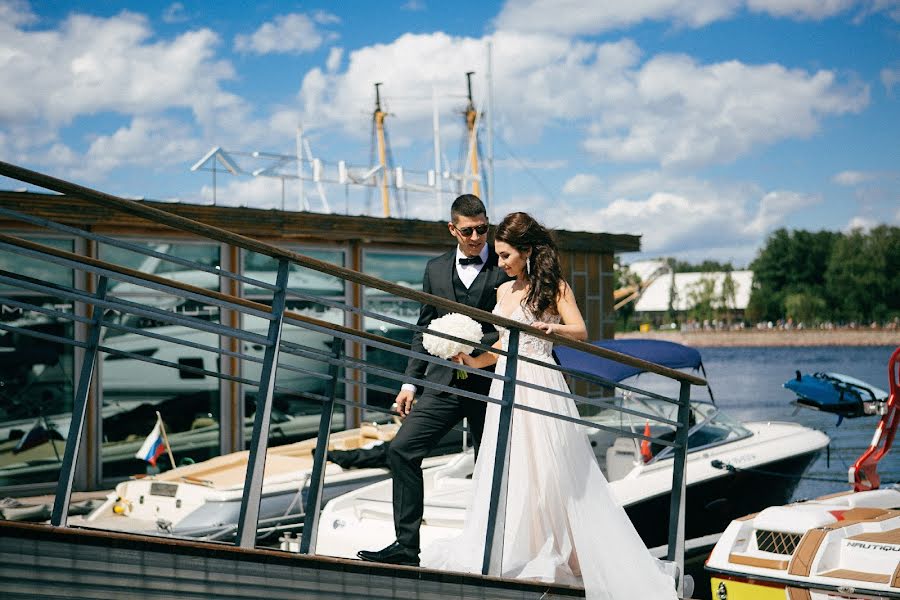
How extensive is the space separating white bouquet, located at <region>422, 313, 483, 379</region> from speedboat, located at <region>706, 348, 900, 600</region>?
3.07m

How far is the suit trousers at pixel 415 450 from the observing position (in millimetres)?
4613

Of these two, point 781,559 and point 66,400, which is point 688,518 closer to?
point 781,559

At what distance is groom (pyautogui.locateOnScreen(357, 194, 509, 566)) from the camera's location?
15.2 feet

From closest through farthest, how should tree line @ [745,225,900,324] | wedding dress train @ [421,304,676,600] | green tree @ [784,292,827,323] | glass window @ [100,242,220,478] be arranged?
wedding dress train @ [421,304,676,600]
glass window @ [100,242,220,478]
tree line @ [745,225,900,324]
green tree @ [784,292,827,323]

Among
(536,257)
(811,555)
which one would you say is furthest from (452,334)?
(811,555)

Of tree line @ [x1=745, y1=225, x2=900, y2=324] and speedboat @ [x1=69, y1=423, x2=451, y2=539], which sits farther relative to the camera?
tree line @ [x1=745, y1=225, x2=900, y2=324]

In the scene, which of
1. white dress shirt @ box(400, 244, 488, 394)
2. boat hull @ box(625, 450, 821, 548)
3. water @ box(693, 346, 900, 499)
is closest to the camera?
white dress shirt @ box(400, 244, 488, 394)

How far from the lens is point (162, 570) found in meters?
3.33

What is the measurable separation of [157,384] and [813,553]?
356 inches

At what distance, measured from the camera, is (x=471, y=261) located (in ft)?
16.5

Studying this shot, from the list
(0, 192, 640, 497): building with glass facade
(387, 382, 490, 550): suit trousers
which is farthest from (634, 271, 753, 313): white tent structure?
(387, 382, 490, 550): suit trousers

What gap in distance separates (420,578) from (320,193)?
13848 mm

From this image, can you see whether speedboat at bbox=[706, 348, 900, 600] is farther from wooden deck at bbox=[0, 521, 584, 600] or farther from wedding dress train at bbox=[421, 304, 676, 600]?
wooden deck at bbox=[0, 521, 584, 600]

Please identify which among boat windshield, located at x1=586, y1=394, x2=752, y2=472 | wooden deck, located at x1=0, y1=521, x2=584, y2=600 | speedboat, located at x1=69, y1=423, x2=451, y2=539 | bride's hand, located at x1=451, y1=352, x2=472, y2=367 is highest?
bride's hand, located at x1=451, y1=352, x2=472, y2=367
